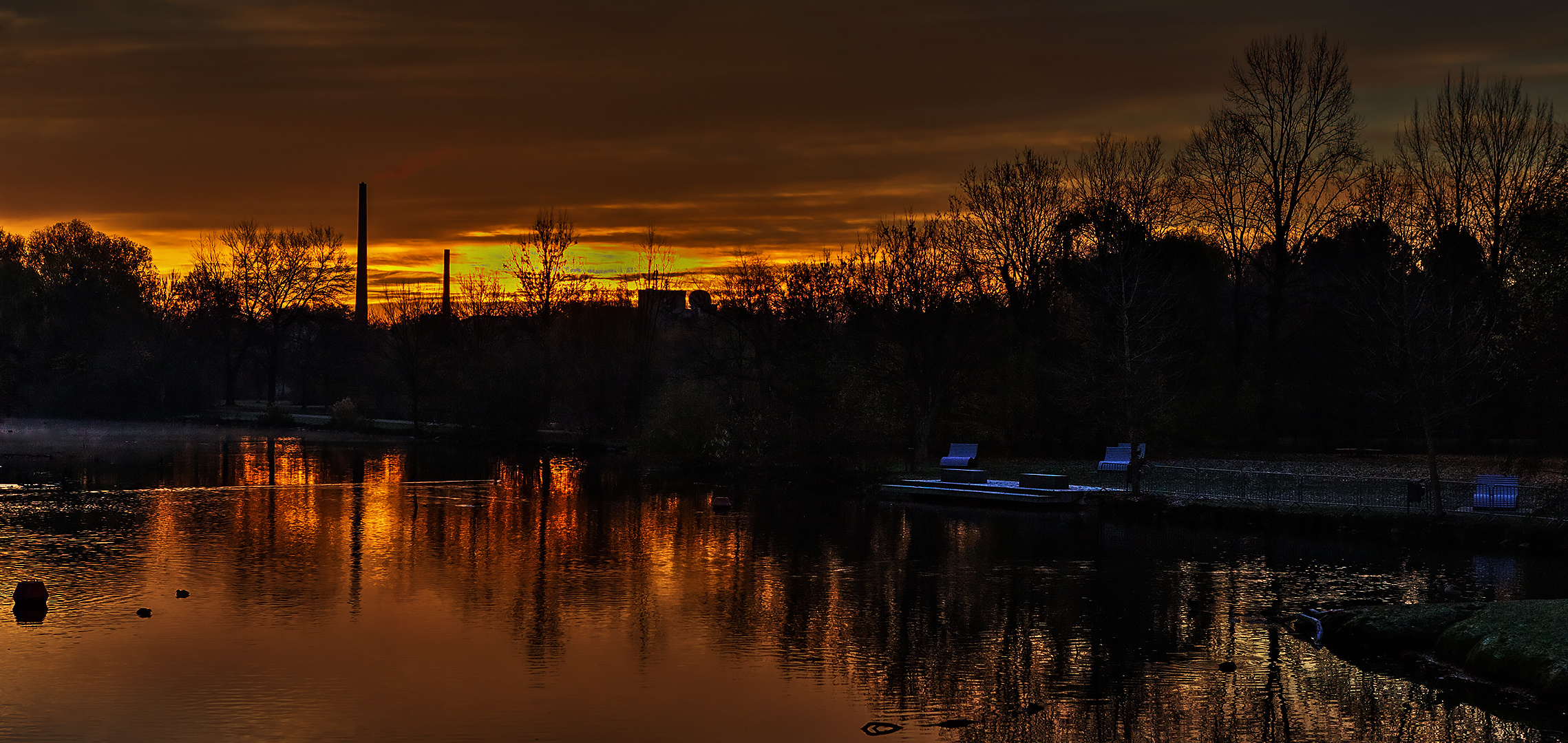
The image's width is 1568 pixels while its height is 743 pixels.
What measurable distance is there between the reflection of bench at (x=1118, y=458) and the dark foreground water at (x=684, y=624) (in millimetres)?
5666

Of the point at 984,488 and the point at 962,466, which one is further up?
the point at 962,466

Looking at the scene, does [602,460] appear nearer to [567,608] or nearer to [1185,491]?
[1185,491]

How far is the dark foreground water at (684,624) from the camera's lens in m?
18.0

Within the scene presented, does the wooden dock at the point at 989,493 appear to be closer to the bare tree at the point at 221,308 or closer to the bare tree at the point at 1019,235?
the bare tree at the point at 1019,235

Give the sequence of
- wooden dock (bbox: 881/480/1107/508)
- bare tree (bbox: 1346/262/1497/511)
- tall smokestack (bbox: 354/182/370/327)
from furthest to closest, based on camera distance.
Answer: tall smokestack (bbox: 354/182/370/327), wooden dock (bbox: 881/480/1107/508), bare tree (bbox: 1346/262/1497/511)

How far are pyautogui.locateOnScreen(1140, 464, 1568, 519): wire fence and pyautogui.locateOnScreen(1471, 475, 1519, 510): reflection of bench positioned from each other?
3cm

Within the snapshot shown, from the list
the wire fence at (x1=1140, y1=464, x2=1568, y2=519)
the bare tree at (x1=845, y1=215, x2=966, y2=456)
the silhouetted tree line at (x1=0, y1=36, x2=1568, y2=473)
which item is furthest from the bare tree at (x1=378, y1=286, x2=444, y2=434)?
the wire fence at (x1=1140, y1=464, x2=1568, y2=519)

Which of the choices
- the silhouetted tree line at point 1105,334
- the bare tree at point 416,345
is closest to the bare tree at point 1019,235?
the silhouetted tree line at point 1105,334

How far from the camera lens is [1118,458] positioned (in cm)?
4791

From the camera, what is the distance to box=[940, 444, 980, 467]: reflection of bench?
50.2 metres

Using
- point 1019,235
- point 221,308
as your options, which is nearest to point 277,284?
point 221,308

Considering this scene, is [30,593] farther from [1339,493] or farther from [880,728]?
[1339,493]

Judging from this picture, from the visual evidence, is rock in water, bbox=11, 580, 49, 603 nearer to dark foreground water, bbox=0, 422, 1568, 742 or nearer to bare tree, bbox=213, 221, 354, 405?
dark foreground water, bbox=0, 422, 1568, 742

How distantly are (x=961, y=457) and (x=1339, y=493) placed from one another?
52.6 feet
